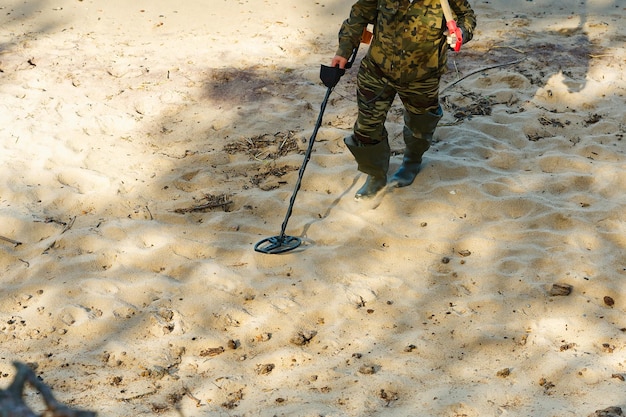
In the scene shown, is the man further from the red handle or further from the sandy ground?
the sandy ground

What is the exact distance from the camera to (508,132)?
574 cm

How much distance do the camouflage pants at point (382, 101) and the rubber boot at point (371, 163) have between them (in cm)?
4

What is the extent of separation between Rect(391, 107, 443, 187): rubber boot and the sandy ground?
129 mm

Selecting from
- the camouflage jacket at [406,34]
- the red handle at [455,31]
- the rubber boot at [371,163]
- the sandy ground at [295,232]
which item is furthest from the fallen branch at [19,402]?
the rubber boot at [371,163]

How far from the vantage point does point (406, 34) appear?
4277mm

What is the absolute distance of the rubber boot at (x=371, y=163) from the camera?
4.72 metres

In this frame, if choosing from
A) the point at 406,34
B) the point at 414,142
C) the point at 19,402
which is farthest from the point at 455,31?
the point at 19,402

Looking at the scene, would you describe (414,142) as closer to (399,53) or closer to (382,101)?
(382,101)

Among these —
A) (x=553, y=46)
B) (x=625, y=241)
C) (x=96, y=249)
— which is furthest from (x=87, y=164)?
(x=553, y=46)

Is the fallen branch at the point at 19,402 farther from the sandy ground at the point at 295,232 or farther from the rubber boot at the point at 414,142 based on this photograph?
the rubber boot at the point at 414,142

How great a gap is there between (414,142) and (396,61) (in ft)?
2.47

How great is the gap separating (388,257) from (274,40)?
3.76 m

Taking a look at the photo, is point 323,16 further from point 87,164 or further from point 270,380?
point 270,380

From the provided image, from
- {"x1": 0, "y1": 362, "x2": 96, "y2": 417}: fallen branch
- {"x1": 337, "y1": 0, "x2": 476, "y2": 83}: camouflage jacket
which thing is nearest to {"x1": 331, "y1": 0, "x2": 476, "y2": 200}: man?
{"x1": 337, "y1": 0, "x2": 476, "y2": 83}: camouflage jacket
